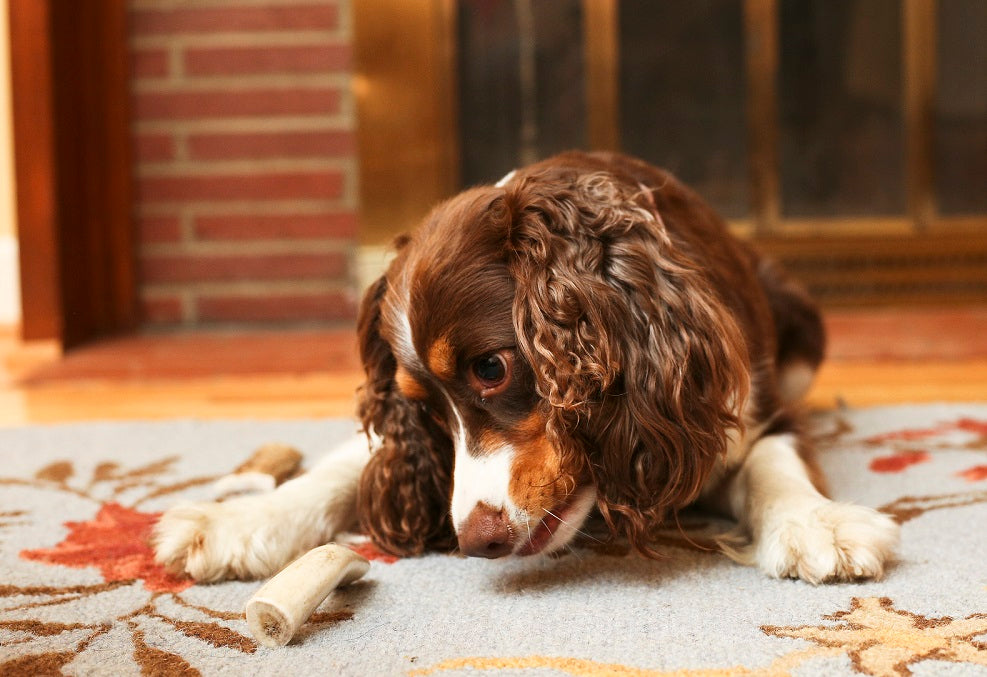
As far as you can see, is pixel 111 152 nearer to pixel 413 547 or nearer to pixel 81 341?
pixel 81 341

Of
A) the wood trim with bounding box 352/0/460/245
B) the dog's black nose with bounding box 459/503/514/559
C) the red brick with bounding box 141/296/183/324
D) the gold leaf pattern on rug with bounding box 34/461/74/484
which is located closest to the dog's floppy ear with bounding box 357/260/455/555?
the dog's black nose with bounding box 459/503/514/559

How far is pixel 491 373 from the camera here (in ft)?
4.66

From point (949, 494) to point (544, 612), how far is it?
843 millimetres

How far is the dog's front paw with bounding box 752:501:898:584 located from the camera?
134 centimetres

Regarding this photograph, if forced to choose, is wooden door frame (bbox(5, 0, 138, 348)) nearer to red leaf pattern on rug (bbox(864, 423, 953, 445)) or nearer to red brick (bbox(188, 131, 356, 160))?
red brick (bbox(188, 131, 356, 160))

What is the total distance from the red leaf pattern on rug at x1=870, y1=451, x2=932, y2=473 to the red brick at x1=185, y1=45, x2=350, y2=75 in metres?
2.79

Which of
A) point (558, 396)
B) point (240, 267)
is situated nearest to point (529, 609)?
point (558, 396)

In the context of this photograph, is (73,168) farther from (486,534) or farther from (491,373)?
(486,534)

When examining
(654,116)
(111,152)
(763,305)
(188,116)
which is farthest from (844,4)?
(111,152)

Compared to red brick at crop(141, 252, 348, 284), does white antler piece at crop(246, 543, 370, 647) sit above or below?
below

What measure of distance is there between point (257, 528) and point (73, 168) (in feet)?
9.25

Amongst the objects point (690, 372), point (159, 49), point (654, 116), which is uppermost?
point (159, 49)

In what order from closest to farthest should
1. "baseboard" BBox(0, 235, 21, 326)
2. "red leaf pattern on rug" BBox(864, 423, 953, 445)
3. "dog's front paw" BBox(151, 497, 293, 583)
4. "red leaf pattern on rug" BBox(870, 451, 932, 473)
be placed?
"dog's front paw" BBox(151, 497, 293, 583) < "red leaf pattern on rug" BBox(870, 451, 932, 473) < "red leaf pattern on rug" BBox(864, 423, 953, 445) < "baseboard" BBox(0, 235, 21, 326)

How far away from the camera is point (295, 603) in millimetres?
1195
